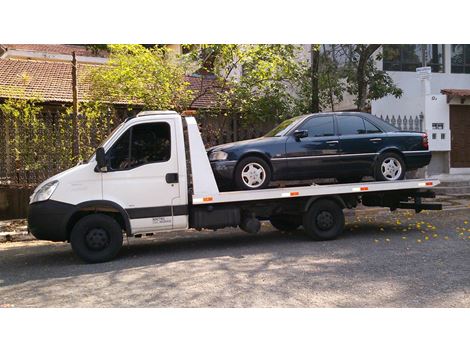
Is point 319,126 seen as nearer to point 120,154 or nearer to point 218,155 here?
point 218,155

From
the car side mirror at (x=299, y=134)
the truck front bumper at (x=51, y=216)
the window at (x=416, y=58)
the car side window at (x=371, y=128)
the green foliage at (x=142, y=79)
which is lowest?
the truck front bumper at (x=51, y=216)

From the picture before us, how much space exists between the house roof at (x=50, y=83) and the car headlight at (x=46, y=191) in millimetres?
5701

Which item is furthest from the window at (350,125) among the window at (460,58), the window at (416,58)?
the window at (460,58)

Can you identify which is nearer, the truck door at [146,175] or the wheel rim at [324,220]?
the truck door at [146,175]

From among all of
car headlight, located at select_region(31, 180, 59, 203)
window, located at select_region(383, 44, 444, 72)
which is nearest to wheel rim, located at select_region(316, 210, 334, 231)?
car headlight, located at select_region(31, 180, 59, 203)

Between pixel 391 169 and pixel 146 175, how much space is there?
14.3 feet

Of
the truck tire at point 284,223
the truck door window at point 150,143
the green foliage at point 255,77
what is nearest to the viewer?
the truck door window at point 150,143

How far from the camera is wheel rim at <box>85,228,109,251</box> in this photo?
7.16m

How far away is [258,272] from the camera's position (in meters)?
6.25

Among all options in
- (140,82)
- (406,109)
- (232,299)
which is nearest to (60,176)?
(232,299)

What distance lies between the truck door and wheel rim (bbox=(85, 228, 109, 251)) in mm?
449

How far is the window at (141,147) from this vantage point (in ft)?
24.0

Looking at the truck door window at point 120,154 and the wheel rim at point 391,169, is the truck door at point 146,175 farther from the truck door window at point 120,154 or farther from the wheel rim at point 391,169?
the wheel rim at point 391,169

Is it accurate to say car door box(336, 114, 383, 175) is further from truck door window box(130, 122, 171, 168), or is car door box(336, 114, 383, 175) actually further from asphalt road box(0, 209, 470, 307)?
truck door window box(130, 122, 171, 168)
